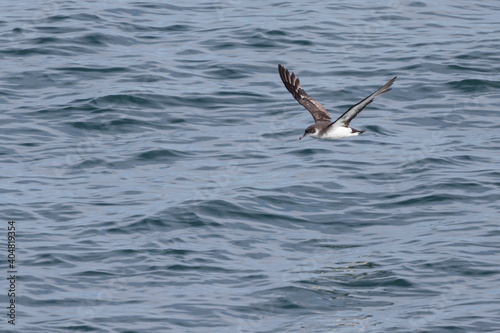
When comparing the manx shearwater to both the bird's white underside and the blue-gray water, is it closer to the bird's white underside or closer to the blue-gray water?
the bird's white underside

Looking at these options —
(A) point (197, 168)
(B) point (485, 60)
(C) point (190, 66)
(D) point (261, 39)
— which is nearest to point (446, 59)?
(B) point (485, 60)

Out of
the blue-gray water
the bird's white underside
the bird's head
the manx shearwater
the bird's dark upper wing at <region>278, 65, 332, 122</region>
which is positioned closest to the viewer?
the blue-gray water

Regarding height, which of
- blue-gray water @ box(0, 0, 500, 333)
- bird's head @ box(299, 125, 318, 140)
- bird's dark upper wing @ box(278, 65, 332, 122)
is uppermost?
bird's dark upper wing @ box(278, 65, 332, 122)

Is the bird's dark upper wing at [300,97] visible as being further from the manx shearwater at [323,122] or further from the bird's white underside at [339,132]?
the bird's white underside at [339,132]

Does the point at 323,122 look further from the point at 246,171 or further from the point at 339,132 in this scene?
the point at 246,171

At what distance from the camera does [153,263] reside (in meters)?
13.3

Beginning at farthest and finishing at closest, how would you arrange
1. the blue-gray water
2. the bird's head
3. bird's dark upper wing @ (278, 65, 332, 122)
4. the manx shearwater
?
bird's dark upper wing @ (278, 65, 332, 122)
the bird's head
the manx shearwater
the blue-gray water

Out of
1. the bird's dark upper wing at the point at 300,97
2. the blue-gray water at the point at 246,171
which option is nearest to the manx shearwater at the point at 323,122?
the bird's dark upper wing at the point at 300,97

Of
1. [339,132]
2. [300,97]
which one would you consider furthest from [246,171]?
[339,132]

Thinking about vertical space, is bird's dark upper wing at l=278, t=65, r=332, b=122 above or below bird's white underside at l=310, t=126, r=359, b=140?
above

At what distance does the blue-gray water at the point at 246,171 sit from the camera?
12.3 metres

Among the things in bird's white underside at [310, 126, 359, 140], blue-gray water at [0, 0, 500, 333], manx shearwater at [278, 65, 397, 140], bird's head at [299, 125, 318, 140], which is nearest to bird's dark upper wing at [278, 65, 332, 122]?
manx shearwater at [278, 65, 397, 140]

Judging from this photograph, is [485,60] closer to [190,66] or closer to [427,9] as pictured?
[427,9]

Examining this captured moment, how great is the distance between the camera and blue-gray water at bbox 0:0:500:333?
12.3m
